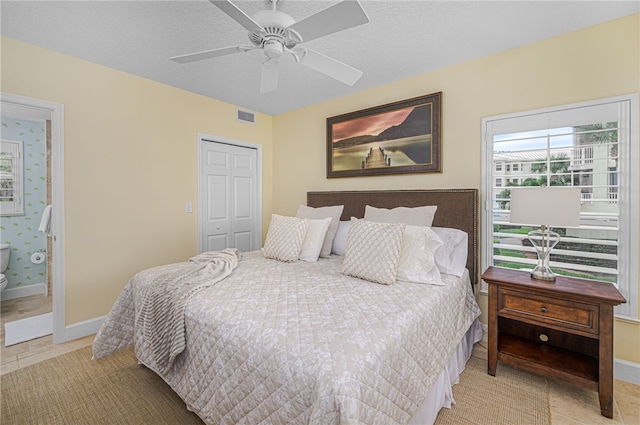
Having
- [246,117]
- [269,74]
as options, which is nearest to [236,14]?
[269,74]

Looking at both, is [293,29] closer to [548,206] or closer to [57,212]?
[548,206]

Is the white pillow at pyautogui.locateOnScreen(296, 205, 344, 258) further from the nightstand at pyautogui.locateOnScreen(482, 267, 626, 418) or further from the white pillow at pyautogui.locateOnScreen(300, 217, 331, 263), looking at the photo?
the nightstand at pyautogui.locateOnScreen(482, 267, 626, 418)

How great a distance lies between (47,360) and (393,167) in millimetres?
3553

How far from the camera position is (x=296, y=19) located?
6.75 feet

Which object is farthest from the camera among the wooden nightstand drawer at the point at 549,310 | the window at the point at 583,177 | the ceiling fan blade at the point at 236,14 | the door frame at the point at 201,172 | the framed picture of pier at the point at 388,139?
the door frame at the point at 201,172

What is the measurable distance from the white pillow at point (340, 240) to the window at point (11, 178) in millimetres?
4111

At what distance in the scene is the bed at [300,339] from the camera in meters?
1.09

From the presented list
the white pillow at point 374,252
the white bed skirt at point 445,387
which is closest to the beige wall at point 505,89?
the white bed skirt at point 445,387

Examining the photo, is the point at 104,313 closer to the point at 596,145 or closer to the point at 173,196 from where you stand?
the point at 173,196

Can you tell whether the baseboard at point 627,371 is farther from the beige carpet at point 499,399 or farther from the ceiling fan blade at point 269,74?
the ceiling fan blade at point 269,74

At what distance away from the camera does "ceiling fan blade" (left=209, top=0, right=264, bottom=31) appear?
1.31 meters

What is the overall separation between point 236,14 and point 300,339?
60.9 inches

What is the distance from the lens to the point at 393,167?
3.16 metres

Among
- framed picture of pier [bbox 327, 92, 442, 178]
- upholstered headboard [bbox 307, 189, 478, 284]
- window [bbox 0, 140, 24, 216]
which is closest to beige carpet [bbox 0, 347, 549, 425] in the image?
upholstered headboard [bbox 307, 189, 478, 284]
